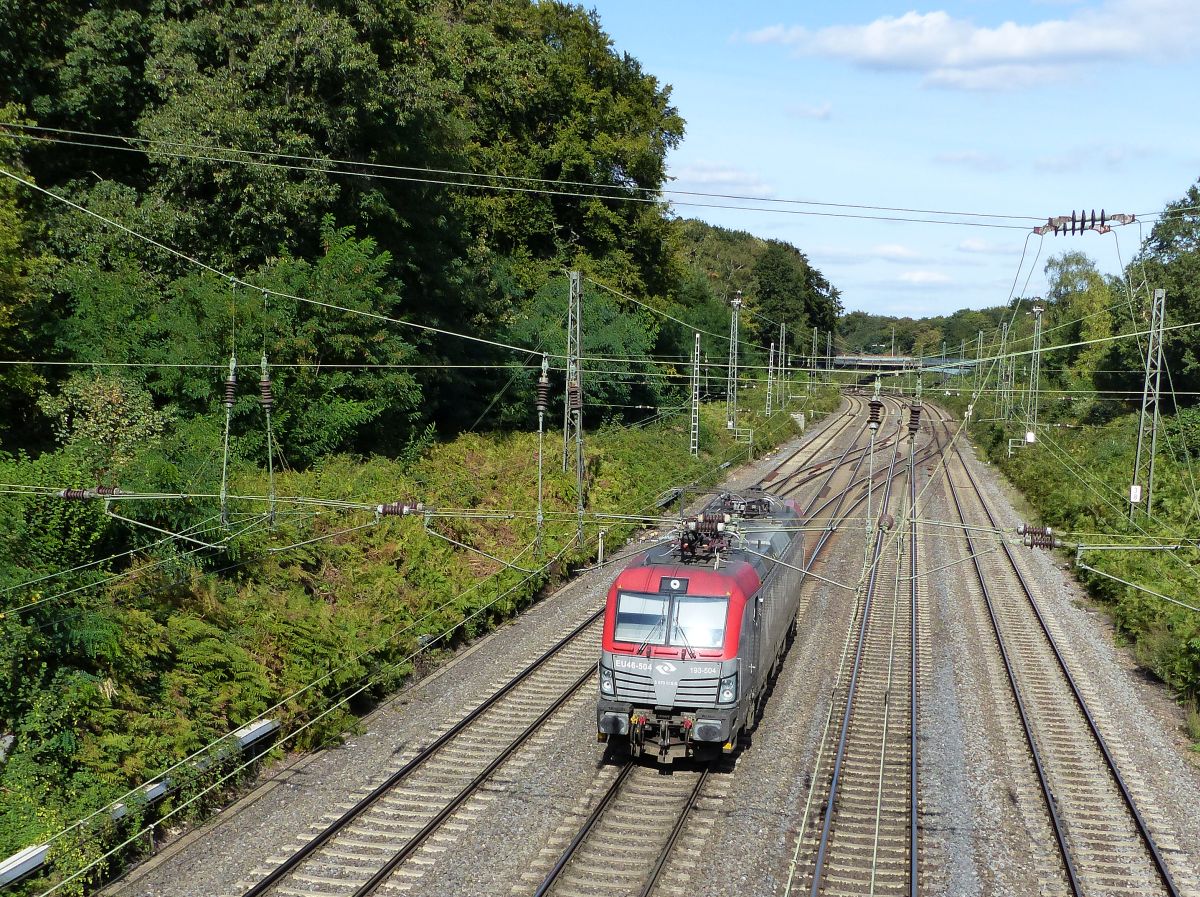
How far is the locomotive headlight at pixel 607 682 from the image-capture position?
1427 centimetres

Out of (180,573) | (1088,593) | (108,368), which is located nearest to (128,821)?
(180,573)

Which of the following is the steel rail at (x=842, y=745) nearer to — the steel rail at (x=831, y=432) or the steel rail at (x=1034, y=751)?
the steel rail at (x=1034, y=751)

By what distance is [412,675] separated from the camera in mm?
18641

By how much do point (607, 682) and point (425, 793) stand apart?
2.93 meters

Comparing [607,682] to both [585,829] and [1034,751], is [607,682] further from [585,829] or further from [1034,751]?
[1034,751]

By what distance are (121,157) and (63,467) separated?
52.4ft

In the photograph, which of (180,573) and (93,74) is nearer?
(180,573)

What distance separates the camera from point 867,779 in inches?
571

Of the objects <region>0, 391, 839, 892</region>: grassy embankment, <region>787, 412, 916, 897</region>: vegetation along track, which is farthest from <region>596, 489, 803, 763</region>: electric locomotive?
<region>0, 391, 839, 892</region>: grassy embankment

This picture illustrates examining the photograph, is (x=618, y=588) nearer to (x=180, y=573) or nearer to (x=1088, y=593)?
(x=180, y=573)

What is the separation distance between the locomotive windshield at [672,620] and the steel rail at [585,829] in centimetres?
197

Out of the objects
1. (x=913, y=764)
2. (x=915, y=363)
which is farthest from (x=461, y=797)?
(x=915, y=363)

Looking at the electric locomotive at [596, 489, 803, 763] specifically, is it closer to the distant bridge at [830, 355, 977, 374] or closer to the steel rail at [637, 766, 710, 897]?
the steel rail at [637, 766, 710, 897]

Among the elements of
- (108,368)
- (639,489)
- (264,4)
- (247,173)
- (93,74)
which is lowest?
(639,489)
